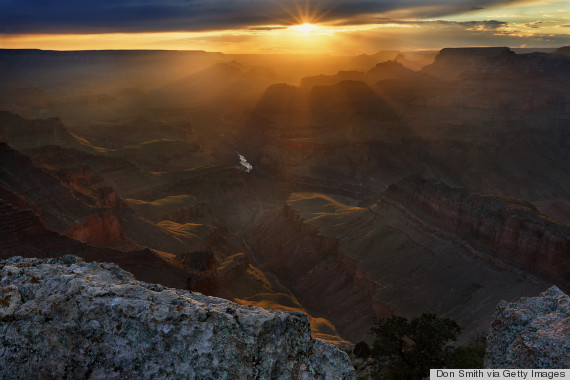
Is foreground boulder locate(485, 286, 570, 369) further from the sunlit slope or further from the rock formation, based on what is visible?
the rock formation

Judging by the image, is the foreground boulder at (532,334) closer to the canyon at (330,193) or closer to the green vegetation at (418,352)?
the green vegetation at (418,352)

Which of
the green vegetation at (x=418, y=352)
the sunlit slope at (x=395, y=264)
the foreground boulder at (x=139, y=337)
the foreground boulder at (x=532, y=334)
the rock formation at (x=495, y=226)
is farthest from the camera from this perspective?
the sunlit slope at (x=395, y=264)

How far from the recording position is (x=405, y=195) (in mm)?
58125

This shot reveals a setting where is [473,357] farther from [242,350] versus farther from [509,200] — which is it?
[509,200]

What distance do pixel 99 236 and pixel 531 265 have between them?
43394 millimetres

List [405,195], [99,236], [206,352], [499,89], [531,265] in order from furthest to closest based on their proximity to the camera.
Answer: [499,89] < [405,195] < [99,236] < [531,265] < [206,352]

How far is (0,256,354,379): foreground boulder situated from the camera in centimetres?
741

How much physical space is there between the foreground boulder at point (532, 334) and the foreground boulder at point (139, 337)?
5895 mm

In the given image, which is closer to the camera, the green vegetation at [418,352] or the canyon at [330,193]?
the green vegetation at [418,352]

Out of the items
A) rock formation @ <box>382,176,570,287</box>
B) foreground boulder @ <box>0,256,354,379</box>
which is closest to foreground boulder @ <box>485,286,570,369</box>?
foreground boulder @ <box>0,256,354,379</box>

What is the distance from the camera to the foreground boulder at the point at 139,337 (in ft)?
24.3

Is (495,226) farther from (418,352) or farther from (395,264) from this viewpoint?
(418,352)

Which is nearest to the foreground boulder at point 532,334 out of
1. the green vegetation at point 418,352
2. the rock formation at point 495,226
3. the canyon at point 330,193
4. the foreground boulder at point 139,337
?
the foreground boulder at point 139,337

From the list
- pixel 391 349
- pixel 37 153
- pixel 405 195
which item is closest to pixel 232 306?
pixel 391 349
